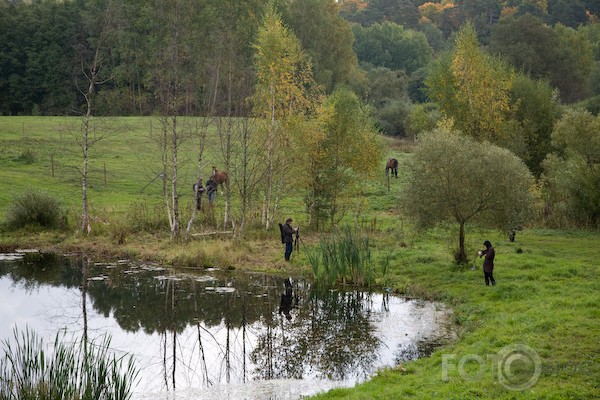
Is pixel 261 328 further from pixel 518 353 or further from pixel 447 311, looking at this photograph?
pixel 518 353

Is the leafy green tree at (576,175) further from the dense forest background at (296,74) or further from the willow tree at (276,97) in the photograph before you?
the willow tree at (276,97)

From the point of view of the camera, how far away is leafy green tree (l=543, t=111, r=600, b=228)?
40844mm

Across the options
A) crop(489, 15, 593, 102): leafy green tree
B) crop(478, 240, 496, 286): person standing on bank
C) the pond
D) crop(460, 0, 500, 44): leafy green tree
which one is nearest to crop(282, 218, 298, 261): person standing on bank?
the pond

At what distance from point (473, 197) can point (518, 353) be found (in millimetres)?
11437

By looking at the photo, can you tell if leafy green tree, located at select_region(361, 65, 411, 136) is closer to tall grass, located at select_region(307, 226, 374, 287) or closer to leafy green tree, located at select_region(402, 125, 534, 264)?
leafy green tree, located at select_region(402, 125, 534, 264)

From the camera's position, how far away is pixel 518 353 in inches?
690

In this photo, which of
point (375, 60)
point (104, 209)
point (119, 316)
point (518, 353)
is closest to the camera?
point (518, 353)

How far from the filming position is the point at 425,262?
102 feet

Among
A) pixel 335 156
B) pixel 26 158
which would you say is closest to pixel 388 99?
pixel 26 158

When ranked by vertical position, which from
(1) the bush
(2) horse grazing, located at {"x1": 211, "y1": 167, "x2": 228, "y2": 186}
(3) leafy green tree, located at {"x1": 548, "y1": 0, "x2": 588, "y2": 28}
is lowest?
(1) the bush

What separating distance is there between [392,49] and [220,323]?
125 metres

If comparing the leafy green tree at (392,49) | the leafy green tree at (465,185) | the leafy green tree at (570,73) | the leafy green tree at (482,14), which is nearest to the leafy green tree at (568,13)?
the leafy green tree at (482,14)

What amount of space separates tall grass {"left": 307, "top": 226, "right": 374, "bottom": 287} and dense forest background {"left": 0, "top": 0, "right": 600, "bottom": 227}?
9.41 metres

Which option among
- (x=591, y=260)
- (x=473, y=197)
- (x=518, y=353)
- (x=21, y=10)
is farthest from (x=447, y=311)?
(x=21, y=10)
